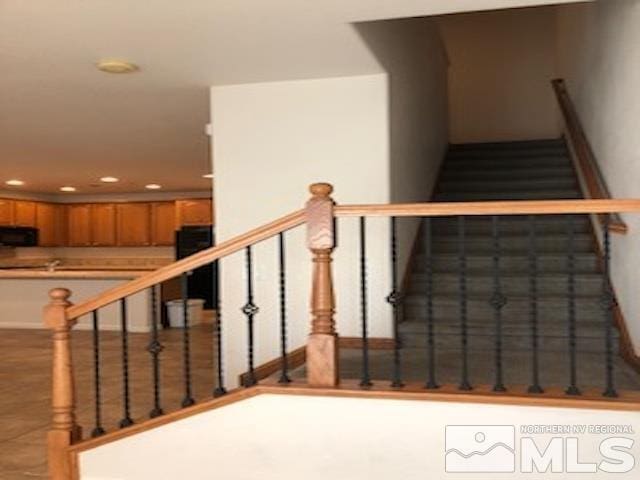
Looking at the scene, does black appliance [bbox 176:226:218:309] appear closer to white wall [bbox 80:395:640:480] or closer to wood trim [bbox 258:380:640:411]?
white wall [bbox 80:395:640:480]

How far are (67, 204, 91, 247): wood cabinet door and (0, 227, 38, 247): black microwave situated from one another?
89 centimetres

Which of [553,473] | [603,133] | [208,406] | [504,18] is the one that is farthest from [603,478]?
[504,18]

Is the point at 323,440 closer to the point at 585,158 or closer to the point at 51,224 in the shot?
the point at 585,158

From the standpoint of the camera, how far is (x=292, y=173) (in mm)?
3914

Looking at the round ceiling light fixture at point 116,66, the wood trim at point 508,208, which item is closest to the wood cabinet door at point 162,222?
the round ceiling light fixture at point 116,66

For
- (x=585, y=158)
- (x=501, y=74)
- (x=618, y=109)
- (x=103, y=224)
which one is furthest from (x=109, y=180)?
(x=618, y=109)

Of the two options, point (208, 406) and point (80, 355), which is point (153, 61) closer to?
point (208, 406)

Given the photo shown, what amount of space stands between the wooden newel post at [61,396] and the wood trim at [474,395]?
3.41 feet

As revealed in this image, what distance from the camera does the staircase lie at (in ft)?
12.7

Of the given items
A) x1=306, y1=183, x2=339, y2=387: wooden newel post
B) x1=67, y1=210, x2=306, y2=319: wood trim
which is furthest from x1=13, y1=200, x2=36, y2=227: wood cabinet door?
x1=306, y1=183, x2=339, y2=387: wooden newel post

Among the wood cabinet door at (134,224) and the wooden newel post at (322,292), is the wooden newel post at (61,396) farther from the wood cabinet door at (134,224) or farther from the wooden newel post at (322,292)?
the wood cabinet door at (134,224)

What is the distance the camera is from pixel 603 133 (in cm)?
403

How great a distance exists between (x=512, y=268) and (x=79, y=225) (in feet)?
30.0

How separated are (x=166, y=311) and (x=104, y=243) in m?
3.69
